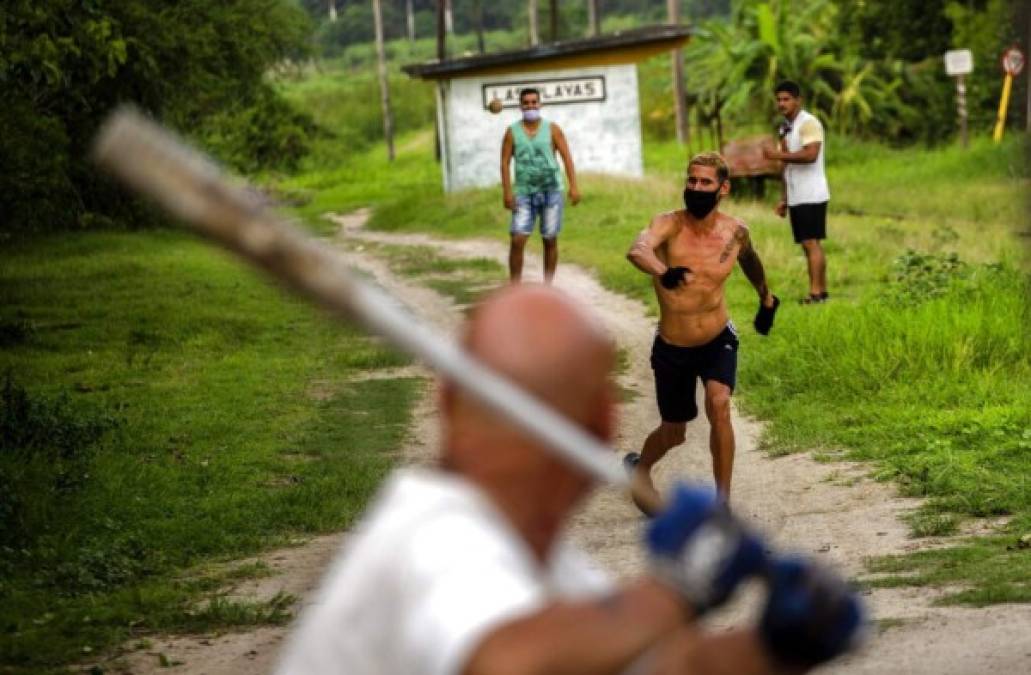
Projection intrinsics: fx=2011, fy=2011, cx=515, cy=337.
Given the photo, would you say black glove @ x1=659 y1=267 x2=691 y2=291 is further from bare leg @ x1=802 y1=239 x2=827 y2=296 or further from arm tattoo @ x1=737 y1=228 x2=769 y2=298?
bare leg @ x1=802 y1=239 x2=827 y2=296

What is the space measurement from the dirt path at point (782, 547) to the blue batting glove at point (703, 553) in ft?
13.3

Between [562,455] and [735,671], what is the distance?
1.11 feet

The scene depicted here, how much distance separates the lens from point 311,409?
13.0m

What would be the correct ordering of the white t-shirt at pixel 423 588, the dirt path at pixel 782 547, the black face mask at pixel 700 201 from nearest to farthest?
the white t-shirt at pixel 423 588, the dirt path at pixel 782 547, the black face mask at pixel 700 201

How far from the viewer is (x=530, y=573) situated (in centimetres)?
226

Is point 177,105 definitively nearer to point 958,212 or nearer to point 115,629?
point 958,212

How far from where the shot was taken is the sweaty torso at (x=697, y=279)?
9.21m

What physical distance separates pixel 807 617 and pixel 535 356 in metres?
Result: 0.43

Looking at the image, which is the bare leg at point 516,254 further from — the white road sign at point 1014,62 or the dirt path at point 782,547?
the white road sign at point 1014,62

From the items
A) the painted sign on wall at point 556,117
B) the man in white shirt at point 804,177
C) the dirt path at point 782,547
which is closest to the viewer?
the dirt path at point 782,547

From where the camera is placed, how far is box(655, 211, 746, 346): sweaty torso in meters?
9.21

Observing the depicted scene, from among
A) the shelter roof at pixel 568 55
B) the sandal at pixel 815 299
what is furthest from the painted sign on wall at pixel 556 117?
the sandal at pixel 815 299

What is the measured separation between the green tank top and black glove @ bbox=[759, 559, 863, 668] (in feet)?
47.4

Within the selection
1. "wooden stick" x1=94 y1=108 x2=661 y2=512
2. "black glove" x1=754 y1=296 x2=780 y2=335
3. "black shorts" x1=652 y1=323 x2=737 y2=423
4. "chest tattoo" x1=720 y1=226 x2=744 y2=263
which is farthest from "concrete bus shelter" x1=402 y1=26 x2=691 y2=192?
"wooden stick" x1=94 y1=108 x2=661 y2=512
